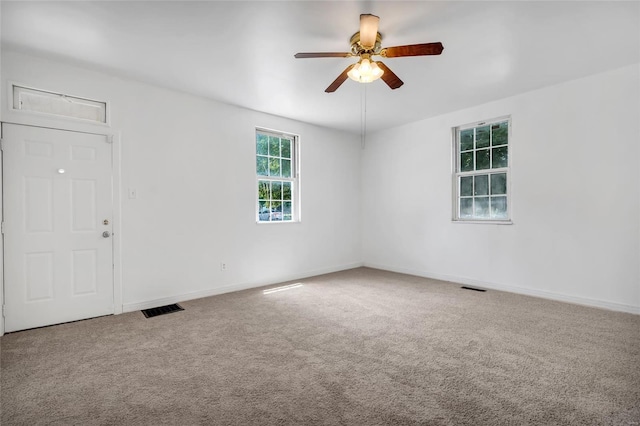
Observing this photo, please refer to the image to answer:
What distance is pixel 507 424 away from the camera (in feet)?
5.32

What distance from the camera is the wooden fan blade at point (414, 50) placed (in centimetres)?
224

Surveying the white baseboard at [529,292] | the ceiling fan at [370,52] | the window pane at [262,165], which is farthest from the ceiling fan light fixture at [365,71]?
the white baseboard at [529,292]

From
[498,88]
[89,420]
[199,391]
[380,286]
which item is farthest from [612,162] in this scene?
[89,420]

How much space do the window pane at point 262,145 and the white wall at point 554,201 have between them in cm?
248

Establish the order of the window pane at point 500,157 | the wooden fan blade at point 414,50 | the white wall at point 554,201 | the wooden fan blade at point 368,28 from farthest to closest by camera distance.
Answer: the window pane at point 500,157
the white wall at point 554,201
the wooden fan blade at point 414,50
the wooden fan blade at point 368,28

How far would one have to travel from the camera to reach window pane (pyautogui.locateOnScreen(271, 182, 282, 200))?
16.2 ft

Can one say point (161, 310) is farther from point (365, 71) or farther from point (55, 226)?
point (365, 71)

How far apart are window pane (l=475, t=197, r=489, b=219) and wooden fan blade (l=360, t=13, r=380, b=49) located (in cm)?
319

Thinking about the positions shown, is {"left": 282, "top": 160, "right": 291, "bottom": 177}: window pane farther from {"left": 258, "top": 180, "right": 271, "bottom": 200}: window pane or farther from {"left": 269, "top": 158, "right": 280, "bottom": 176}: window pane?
{"left": 258, "top": 180, "right": 271, "bottom": 200}: window pane

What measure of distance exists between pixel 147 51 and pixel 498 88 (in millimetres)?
4031

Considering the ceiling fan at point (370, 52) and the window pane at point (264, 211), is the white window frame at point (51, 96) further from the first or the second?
the ceiling fan at point (370, 52)

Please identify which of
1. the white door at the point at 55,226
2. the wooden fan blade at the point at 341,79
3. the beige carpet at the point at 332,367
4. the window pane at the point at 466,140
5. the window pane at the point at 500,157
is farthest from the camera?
the window pane at the point at 466,140

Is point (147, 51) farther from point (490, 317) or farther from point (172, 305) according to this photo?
point (490, 317)

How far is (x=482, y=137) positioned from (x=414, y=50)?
2.82 meters
